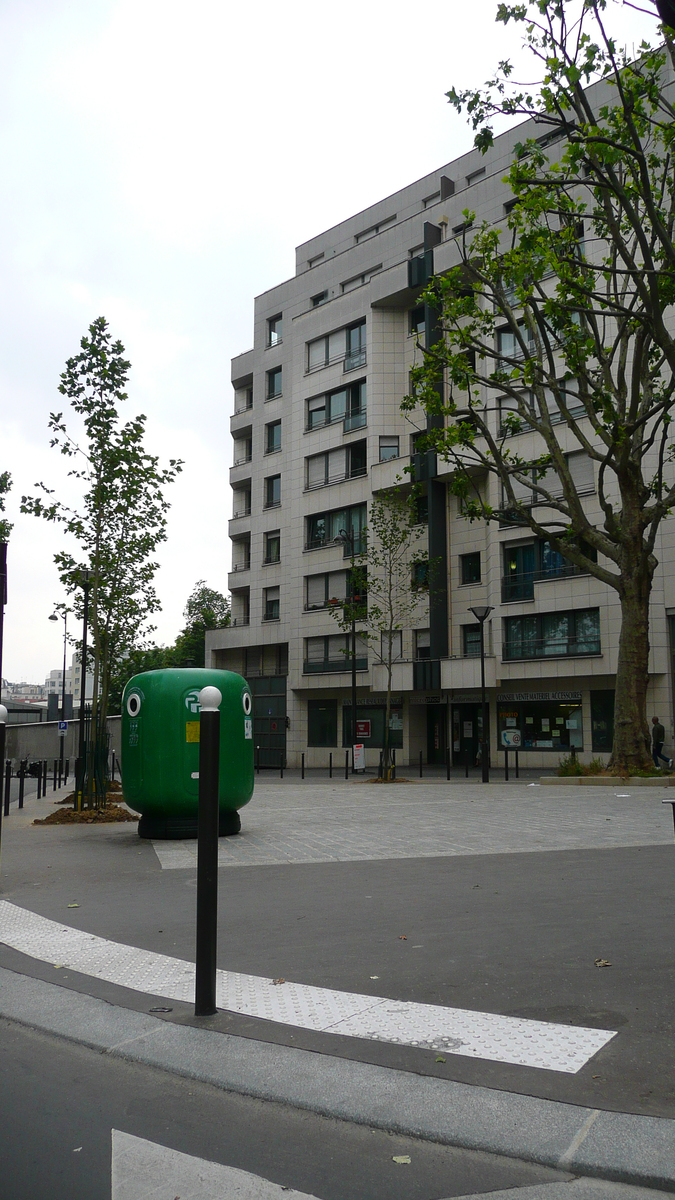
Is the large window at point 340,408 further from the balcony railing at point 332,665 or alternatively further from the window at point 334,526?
the balcony railing at point 332,665

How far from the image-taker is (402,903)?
7188 mm

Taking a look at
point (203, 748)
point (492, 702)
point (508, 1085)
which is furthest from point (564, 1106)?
point (492, 702)

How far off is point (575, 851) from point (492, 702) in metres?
28.9

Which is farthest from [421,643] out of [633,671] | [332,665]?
[633,671]

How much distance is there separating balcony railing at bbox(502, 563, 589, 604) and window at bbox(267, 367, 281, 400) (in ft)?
66.3

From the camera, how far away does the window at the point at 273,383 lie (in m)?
51.4

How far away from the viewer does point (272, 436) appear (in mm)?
51250

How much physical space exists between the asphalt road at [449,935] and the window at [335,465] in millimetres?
36530

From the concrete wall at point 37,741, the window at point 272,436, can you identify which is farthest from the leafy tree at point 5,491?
the window at point 272,436

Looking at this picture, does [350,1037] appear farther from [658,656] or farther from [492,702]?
[492,702]

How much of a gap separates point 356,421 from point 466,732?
625 inches

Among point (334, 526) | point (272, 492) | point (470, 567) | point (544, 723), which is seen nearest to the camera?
point (544, 723)

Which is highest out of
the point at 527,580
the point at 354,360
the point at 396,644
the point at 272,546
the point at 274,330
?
the point at 274,330

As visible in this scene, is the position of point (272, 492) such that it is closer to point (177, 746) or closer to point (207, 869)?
point (177, 746)
